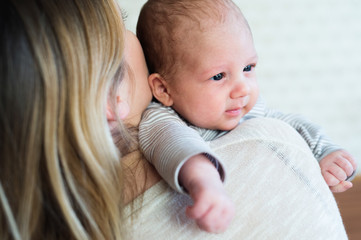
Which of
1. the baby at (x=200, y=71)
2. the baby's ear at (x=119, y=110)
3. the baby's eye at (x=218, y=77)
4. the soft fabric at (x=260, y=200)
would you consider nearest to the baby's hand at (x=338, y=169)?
the baby at (x=200, y=71)

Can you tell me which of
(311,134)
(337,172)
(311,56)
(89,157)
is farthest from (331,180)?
(311,56)

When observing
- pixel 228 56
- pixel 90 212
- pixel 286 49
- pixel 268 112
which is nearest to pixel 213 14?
pixel 228 56

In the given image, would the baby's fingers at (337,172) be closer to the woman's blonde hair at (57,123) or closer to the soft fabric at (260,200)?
the soft fabric at (260,200)

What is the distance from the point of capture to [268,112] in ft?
3.51

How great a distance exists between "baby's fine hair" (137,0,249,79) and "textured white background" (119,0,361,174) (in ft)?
3.12

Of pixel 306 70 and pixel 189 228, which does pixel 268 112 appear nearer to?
→ pixel 189 228

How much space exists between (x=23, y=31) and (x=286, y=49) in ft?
5.01

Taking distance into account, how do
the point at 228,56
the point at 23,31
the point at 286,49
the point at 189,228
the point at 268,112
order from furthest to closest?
1. the point at 286,49
2. the point at 268,112
3. the point at 228,56
4. the point at 189,228
5. the point at 23,31

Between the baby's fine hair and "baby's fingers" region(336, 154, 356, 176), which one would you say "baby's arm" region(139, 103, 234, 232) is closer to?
the baby's fine hair

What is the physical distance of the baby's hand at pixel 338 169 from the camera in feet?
2.87

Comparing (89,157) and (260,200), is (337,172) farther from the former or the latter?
(89,157)

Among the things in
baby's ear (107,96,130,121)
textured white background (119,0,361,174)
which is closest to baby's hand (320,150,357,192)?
baby's ear (107,96,130,121)

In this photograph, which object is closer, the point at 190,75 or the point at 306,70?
→ the point at 190,75

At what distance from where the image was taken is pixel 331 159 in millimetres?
903
